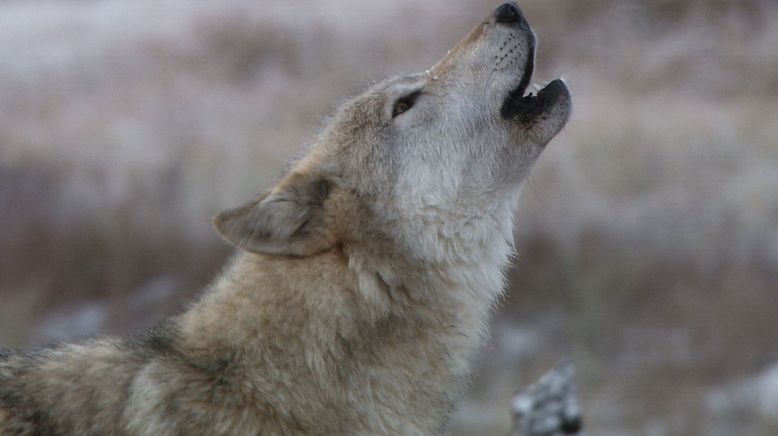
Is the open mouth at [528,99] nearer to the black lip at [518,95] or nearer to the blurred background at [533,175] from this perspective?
the black lip at [518,95]

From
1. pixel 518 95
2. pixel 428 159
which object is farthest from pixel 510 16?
pixel 428 159

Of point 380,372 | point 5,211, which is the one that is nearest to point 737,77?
point 5,211

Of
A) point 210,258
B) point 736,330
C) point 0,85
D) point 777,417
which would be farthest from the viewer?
point 0,85

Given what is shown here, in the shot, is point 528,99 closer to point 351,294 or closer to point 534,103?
point 534,103

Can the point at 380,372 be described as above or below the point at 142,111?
below

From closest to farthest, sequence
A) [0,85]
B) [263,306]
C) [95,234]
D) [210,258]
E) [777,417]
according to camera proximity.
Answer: [263,306] < [777,417] < [210,258] < [95,234] < [0,85]

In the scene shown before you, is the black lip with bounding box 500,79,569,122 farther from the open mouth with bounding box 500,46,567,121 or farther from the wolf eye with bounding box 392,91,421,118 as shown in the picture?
the wolf eye with bounding box 392,91,421,118

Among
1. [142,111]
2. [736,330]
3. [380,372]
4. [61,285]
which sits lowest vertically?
[380,372]

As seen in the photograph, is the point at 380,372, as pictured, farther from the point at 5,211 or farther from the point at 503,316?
the point at 5,211

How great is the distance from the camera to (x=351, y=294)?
13.1ft

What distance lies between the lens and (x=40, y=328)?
14.6 metres

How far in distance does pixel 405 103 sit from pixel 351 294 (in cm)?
94

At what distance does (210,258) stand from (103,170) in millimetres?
3147

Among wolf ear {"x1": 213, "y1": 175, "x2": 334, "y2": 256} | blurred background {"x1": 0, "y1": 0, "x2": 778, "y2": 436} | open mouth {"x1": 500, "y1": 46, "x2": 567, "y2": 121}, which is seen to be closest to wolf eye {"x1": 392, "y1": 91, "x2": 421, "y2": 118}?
open mouth {"x1": 500, "y1": 46, "x2": 567, "y2": 121}
